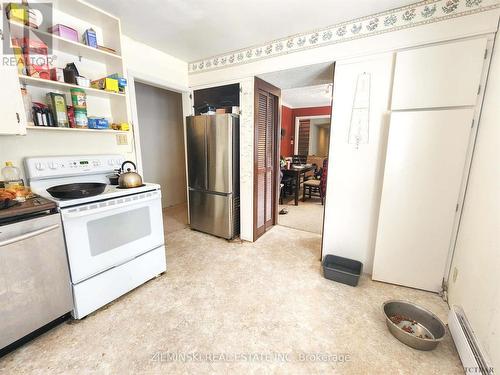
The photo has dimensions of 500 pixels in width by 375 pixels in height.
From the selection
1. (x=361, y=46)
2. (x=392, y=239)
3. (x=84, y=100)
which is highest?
(x=361, y=46)

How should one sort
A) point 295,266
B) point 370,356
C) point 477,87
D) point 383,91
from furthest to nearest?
point 295,266 < point 383,91 < point 477,87 < point 370,356

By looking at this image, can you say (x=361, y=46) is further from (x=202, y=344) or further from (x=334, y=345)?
(x=202, y=344)

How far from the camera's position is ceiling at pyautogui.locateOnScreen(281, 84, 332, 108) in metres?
4.54

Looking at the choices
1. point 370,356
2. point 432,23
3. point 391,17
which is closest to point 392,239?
point 370,356

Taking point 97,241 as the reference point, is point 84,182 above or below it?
above

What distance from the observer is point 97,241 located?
1600mm

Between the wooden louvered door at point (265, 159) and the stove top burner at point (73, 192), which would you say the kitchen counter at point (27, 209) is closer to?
the stove top burner at point (73, 192)

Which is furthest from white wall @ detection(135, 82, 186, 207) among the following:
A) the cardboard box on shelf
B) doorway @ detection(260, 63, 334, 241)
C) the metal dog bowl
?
the metal dog bowl

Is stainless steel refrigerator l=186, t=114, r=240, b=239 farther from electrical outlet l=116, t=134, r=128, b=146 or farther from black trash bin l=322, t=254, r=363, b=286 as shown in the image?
black trash bin l=322, t=254, r=363, b=286

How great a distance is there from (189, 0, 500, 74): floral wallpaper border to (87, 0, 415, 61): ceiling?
6cm

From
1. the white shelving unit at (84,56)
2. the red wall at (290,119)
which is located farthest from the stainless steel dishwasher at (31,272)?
the red wall at (290,119)

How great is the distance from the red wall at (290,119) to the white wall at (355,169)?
4376mm

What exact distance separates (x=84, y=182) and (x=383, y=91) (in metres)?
2.81

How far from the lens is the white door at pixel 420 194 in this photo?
5.58 ft
